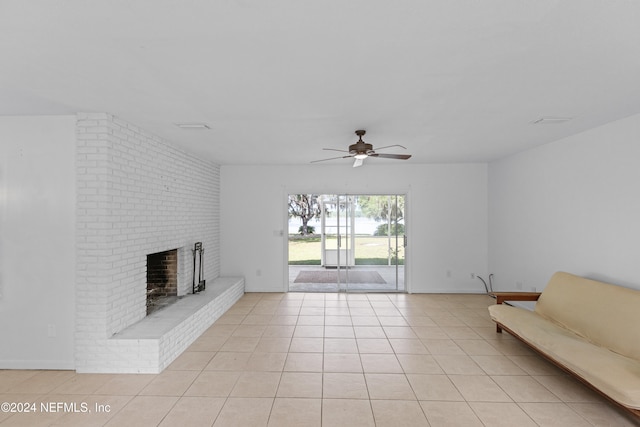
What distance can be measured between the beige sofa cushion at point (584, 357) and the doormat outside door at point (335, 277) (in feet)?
10.2

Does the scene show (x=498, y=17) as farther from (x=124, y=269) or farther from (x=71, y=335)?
(x=71, y=335)

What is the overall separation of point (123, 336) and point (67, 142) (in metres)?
2.02

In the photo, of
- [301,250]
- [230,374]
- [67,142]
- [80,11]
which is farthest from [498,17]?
[301,250]

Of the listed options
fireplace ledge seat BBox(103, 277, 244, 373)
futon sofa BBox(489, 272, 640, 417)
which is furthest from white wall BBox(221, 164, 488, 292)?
futon sofa BBox(489, 272, 640, 417)

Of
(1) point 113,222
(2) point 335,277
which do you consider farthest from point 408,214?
(1) point 113,222

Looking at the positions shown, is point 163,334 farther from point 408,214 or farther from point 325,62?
point 408,214

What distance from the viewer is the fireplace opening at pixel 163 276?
14.5ft

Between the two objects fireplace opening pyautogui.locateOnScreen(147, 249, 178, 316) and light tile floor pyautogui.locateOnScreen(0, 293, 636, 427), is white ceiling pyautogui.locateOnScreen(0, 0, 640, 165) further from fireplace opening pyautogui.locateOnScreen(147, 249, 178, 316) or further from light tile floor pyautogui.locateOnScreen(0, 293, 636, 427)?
light tile floor pyautogui.locateOnScreen(0, 293, 636, 427)

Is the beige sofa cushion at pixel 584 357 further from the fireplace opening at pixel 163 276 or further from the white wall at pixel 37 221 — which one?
the white wall at pixel 37 221

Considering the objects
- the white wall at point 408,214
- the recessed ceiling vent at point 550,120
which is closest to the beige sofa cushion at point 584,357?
the recessed ceiling vent at point 550,120

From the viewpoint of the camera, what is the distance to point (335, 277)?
7.34m

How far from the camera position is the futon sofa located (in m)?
2.27

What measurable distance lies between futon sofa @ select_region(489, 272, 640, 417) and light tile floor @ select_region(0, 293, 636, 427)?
1.08 feet

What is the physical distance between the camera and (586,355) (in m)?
2.53
